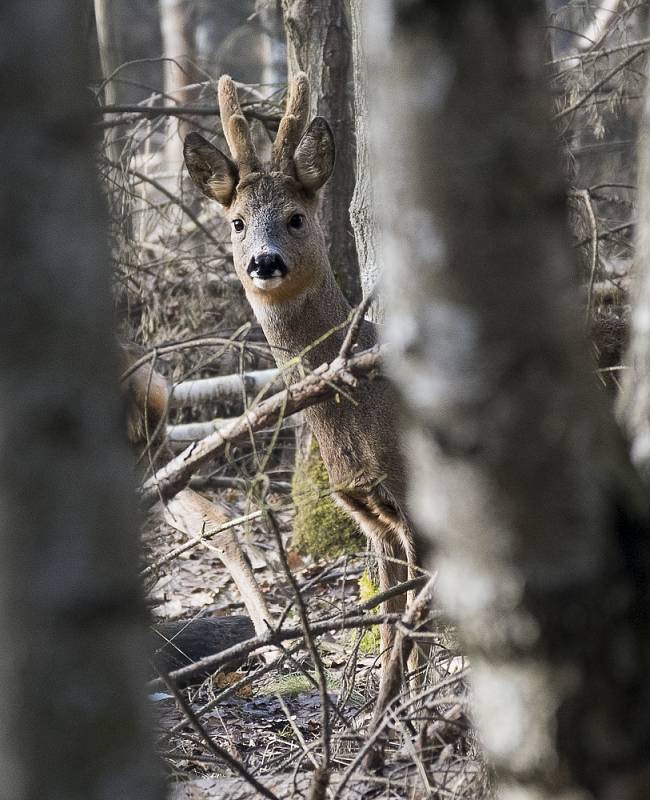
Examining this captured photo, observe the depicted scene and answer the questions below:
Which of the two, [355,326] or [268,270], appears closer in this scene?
[355,326]

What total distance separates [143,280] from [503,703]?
7.58 meters

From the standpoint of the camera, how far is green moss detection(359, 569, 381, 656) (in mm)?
5891

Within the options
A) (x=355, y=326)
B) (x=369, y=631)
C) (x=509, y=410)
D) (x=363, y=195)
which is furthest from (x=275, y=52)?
(x=509, y=410)

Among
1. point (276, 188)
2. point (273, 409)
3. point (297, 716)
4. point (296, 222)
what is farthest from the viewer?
point (276, 188)

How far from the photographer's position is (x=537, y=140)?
158cm

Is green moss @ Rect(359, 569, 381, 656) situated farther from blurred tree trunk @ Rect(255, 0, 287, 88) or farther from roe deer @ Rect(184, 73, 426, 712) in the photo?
blurred tree trunk @ Rect(255, 0, 287, 88)

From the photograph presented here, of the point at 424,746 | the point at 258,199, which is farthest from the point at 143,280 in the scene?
the point at 424,746

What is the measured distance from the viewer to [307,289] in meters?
5.37

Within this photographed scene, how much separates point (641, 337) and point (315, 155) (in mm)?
3806

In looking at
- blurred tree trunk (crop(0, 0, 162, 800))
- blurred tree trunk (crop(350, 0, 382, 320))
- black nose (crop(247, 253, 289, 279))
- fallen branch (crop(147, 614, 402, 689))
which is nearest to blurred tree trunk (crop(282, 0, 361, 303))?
blurred tree trunk (crop(350, 0, 382, 320))

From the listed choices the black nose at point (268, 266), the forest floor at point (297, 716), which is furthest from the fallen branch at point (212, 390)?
the black nose at point (268, 266)

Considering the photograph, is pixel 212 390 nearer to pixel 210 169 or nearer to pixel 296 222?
pixel 210 169

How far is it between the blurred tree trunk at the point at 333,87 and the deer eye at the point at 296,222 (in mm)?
1533

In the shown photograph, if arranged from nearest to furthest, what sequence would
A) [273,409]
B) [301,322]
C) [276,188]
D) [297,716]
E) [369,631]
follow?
[273,409] < [297,716] < [301,322] < [276,188] < [369,631]
